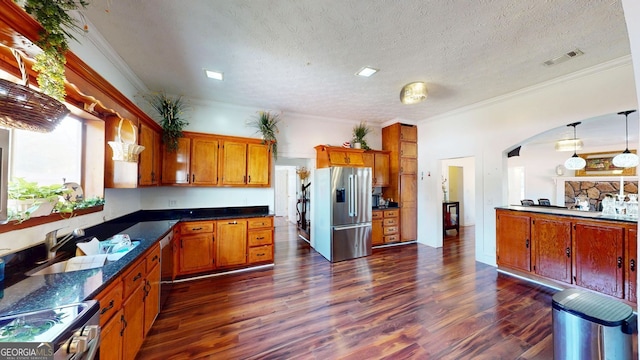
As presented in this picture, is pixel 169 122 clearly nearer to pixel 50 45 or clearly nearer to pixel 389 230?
pixel 50 45

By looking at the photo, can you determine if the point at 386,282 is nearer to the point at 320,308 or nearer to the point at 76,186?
the point at 320,308

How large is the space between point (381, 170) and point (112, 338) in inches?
197

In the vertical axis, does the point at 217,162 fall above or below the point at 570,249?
above

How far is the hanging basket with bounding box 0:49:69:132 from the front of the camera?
922mm

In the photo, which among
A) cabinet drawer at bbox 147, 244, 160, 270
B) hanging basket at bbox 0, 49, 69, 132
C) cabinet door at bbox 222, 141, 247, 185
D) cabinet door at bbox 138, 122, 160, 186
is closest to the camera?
hanging basket at bbox 0, 49, 69, 132

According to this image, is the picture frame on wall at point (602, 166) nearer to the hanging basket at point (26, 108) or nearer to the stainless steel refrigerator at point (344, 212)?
the stainless steel refrigerator at point (344, 212)

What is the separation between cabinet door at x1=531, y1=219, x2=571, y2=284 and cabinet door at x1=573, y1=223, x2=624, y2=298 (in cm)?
9

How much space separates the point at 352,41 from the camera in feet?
7.68

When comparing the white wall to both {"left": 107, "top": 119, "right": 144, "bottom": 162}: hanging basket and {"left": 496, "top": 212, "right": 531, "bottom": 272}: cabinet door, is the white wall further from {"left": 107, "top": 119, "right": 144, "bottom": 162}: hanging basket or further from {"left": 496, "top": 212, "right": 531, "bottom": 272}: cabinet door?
{"left": 107, "top": 119, "right": 144, "bottom": 162}: hanging basket

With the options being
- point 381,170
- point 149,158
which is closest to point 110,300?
point 149,158

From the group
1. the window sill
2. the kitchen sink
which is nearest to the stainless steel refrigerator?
the kitchen sink

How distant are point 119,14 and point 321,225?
3988 mm

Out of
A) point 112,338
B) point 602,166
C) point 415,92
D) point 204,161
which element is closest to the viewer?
point 112,338

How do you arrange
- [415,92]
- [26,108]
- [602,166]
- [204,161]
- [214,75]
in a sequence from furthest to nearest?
1. [602,166]
2. [204,161]
3. [415,92]
4. [214,75]
5. [26,108]
